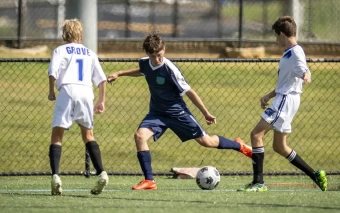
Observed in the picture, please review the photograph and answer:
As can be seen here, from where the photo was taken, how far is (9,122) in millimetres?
15469

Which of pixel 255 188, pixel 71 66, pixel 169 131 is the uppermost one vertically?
pixel 71 66

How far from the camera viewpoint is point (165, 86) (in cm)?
1070

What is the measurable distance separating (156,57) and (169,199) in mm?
1670

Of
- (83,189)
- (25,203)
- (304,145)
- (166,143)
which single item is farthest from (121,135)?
(25,203)

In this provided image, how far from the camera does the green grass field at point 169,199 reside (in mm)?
8922

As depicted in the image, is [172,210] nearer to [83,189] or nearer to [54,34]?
[83,189]

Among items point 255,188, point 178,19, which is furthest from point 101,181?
point 178,19

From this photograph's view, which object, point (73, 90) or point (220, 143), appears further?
point (220, 143)

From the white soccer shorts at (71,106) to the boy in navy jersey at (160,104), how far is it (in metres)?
0.80

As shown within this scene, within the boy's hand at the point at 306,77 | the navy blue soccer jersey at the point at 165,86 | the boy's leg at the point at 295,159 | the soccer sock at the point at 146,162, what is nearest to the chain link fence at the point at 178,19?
the navy blue soccer jersey at the point at 165,86

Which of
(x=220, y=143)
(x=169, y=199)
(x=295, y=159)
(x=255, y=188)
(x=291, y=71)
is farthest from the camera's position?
(x=220, y=143)

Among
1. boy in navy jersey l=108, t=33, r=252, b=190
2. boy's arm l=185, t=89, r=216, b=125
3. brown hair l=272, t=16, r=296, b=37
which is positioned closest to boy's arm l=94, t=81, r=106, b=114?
boy in navy jersey l=108, t=33, r=252, b=190

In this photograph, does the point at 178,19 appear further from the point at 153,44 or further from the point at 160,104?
the point at 153,44

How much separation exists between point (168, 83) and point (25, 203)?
222 cm
